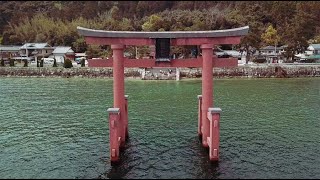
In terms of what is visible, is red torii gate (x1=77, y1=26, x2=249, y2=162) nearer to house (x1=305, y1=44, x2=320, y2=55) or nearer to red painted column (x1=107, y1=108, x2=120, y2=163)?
red painted column (x1=107, y1=108, x2=120, y2=163)

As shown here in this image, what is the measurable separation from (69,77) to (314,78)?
37.7 metres

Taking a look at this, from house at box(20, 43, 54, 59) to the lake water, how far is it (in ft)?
130

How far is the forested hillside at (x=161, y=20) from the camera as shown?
75438 millimetres

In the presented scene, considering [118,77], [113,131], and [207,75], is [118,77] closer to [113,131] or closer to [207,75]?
[113,131]

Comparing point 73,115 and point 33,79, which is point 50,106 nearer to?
point 73,115

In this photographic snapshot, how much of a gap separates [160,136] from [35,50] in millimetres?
65122

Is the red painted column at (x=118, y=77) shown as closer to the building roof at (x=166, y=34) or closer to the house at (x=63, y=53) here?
the building roof at (x=166, y=34)

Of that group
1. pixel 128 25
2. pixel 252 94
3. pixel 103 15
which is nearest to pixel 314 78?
pixel 252 94

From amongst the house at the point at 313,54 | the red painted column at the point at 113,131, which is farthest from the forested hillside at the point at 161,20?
the red painted column at the point at 113,131

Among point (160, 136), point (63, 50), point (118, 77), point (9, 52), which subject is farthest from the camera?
point (9, 52)

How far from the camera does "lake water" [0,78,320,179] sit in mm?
16359

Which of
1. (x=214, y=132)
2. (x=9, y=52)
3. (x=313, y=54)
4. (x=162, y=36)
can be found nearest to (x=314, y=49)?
(x=313, y=54)

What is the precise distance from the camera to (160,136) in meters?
21.6

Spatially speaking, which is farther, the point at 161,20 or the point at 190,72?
the point at 161,20
